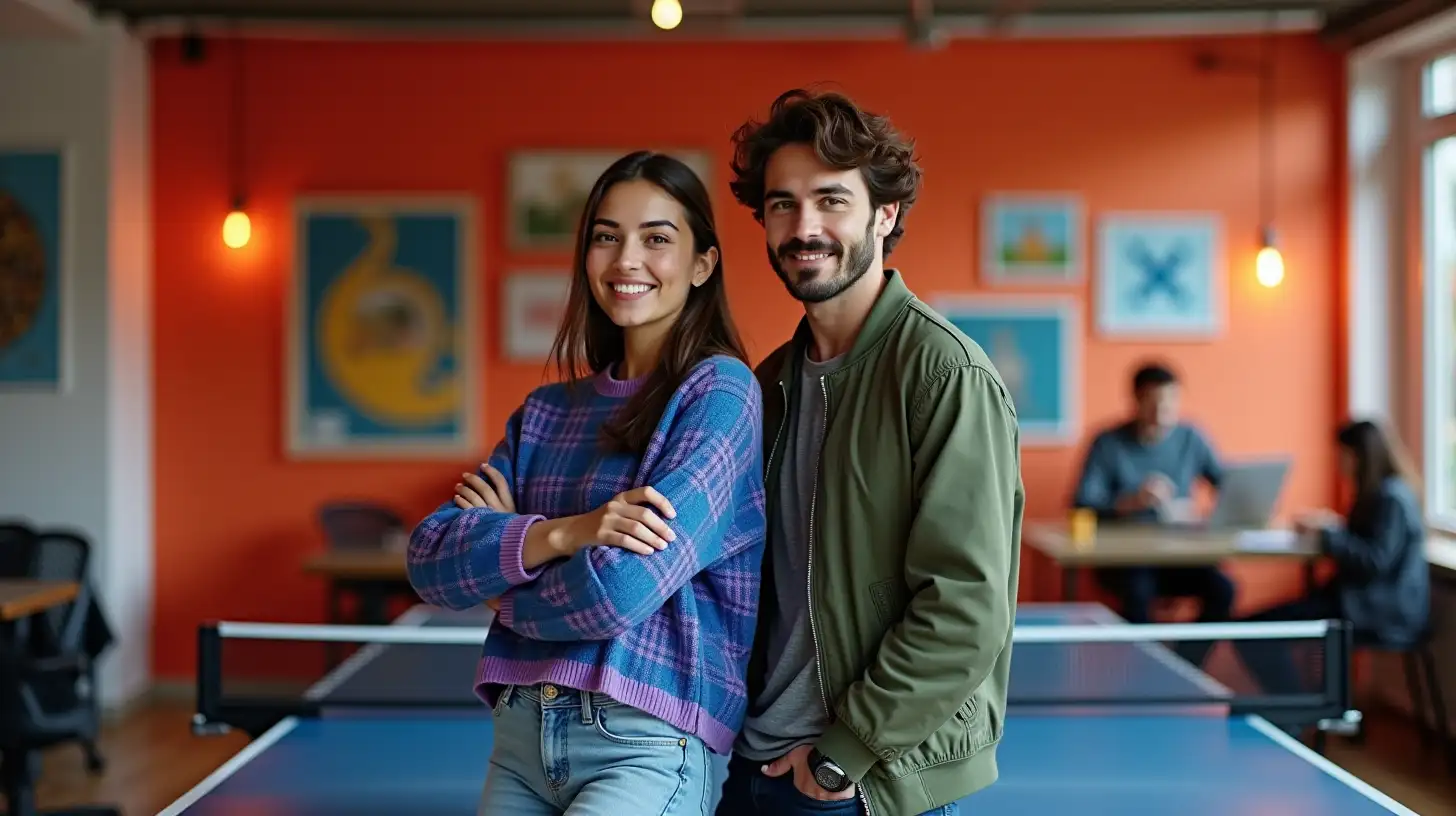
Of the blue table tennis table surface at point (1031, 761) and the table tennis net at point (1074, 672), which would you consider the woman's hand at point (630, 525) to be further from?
the table tennis net at point (1074, 672)

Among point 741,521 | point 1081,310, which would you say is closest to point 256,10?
point 1081,310

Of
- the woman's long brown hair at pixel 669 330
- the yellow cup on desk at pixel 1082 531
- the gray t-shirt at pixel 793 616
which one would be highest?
the woman's long brown hair at pixel 669 330

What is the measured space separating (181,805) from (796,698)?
4.10 feet

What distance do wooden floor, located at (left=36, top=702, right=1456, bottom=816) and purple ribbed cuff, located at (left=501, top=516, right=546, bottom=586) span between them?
10.6 feet

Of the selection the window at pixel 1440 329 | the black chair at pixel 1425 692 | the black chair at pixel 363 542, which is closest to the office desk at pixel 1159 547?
the black chair at pixel 1425 692

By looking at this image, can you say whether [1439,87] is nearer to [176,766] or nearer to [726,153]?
[726,153]

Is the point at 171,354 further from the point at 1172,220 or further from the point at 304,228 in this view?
the point at 1172,220

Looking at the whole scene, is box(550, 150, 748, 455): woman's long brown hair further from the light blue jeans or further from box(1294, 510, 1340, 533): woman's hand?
box(1294, 510, 1340, 533): woman's hand

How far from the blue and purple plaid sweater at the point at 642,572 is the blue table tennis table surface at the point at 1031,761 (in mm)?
800

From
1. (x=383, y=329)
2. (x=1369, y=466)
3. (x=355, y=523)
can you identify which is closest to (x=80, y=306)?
(x=383, y=329)

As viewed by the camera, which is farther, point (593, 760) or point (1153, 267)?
point (1153, 267)

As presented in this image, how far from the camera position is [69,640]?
4410mm

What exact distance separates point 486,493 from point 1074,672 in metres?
2.07

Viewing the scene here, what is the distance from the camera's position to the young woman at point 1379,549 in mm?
4863
